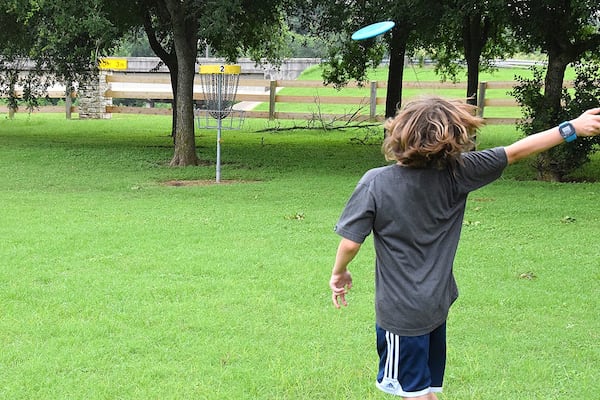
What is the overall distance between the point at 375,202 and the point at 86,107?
Answer: 28.4 m

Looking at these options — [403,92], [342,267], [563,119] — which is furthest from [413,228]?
[403,92]

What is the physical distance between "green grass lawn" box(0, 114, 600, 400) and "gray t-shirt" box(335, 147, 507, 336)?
1353 mm

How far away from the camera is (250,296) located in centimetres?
581

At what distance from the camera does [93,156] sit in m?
16.1

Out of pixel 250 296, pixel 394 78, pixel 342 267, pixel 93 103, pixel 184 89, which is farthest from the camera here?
pixel 93 103

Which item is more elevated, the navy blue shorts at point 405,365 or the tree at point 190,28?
the tree at point 190,28

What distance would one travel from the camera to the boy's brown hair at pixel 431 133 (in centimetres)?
275

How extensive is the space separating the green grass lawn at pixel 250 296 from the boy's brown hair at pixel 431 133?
173cm

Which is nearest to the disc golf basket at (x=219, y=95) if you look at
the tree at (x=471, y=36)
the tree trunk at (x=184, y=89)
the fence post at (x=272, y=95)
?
the tree trunk at (x=184, y=89)

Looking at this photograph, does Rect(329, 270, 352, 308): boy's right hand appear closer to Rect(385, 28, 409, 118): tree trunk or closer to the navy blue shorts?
the navy blue shorts

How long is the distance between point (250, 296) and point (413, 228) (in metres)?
3.12

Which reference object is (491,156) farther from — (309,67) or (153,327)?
(309,67)

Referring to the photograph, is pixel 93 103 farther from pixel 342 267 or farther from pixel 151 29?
pixel 342 267

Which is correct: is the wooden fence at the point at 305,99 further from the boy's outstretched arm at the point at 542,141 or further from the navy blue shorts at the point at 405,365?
the navy blue shorts at the point at 405,365
